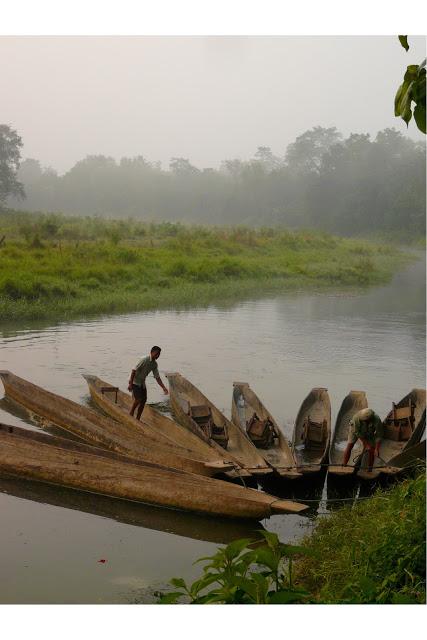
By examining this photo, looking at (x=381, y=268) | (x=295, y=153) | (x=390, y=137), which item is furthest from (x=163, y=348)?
(x=295, y=153)

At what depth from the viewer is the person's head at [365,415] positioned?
223 inches

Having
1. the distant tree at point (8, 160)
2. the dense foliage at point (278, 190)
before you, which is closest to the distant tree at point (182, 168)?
the dense foliage at point (278, 190)

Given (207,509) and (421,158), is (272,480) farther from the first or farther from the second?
(421,158)

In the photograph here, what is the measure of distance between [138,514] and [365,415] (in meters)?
1.85

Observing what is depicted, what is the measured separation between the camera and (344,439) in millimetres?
6793

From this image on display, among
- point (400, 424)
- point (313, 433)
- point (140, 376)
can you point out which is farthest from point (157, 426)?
point (400, 424)

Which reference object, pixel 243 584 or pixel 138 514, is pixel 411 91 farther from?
pixel 138 514

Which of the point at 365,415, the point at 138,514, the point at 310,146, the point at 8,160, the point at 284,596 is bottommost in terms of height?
the point at 138,514

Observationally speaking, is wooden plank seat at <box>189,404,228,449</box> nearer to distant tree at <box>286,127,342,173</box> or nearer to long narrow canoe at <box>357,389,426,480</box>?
long narrow canoe at <box>357,389,426,480</box>

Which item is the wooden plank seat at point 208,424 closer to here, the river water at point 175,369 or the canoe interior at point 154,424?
the canoe interior at point 154,424

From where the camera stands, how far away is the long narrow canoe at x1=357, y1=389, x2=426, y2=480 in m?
5.49

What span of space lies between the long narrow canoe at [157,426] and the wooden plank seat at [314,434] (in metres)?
0.85

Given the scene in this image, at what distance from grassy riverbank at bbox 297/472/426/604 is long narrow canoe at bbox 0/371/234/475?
1018 millimetres

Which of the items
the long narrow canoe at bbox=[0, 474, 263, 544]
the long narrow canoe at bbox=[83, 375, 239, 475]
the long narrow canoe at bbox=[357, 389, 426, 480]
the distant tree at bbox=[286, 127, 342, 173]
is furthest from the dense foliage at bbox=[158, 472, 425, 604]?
the distant tree at bbox=[286, 127, 342, 173]
